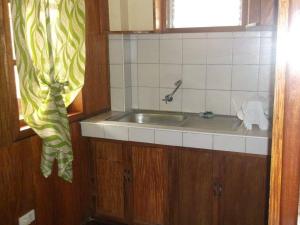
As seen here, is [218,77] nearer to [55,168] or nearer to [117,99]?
[117,99]

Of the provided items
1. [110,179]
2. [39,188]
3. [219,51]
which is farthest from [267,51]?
[39,188]

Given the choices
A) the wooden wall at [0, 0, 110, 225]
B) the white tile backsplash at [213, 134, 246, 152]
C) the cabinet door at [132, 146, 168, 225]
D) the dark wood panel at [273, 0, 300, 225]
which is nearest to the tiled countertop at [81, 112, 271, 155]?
the white tile backsplash at [213, 134, 246, 152]

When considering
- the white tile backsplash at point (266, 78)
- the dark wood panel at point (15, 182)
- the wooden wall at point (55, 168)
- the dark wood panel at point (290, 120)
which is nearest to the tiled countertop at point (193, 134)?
the wooden wall at point (55, 168)

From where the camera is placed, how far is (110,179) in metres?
2.43

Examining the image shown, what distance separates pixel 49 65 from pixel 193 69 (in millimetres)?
1159

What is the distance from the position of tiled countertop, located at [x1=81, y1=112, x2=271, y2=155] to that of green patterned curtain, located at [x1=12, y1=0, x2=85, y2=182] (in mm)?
387

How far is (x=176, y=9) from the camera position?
2.33m

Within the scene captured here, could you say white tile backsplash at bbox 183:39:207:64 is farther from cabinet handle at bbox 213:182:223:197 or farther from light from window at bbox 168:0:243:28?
cabinet handle at bbox 213:182:223:197

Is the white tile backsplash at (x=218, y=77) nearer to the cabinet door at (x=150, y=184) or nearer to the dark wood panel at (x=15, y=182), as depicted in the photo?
the cabinet door at (x=150, y=184)

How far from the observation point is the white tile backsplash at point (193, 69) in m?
2.40

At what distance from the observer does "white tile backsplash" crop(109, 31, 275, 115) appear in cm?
240

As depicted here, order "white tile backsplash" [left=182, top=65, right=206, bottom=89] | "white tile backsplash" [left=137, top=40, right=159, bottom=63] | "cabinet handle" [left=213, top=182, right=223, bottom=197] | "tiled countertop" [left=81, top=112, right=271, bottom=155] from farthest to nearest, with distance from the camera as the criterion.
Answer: "white tile backsplash" [left=137, top=40, right=159, bottom=63] < "white tile backsplash" [left=182, top=65, right=206, bottom=89] < "cabinet handle" [left=213, top=182, right=223, bottom=197] < "tiled countertop" [left=81, top=112, right=271, bottom=155]

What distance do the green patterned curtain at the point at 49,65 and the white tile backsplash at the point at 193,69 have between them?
0.67 meters

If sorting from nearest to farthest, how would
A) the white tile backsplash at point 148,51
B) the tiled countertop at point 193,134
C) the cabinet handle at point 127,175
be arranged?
the tiled countertop at point 193,134
the cabinet handle at point 127,175
the white tile backsplash at point 148,51
